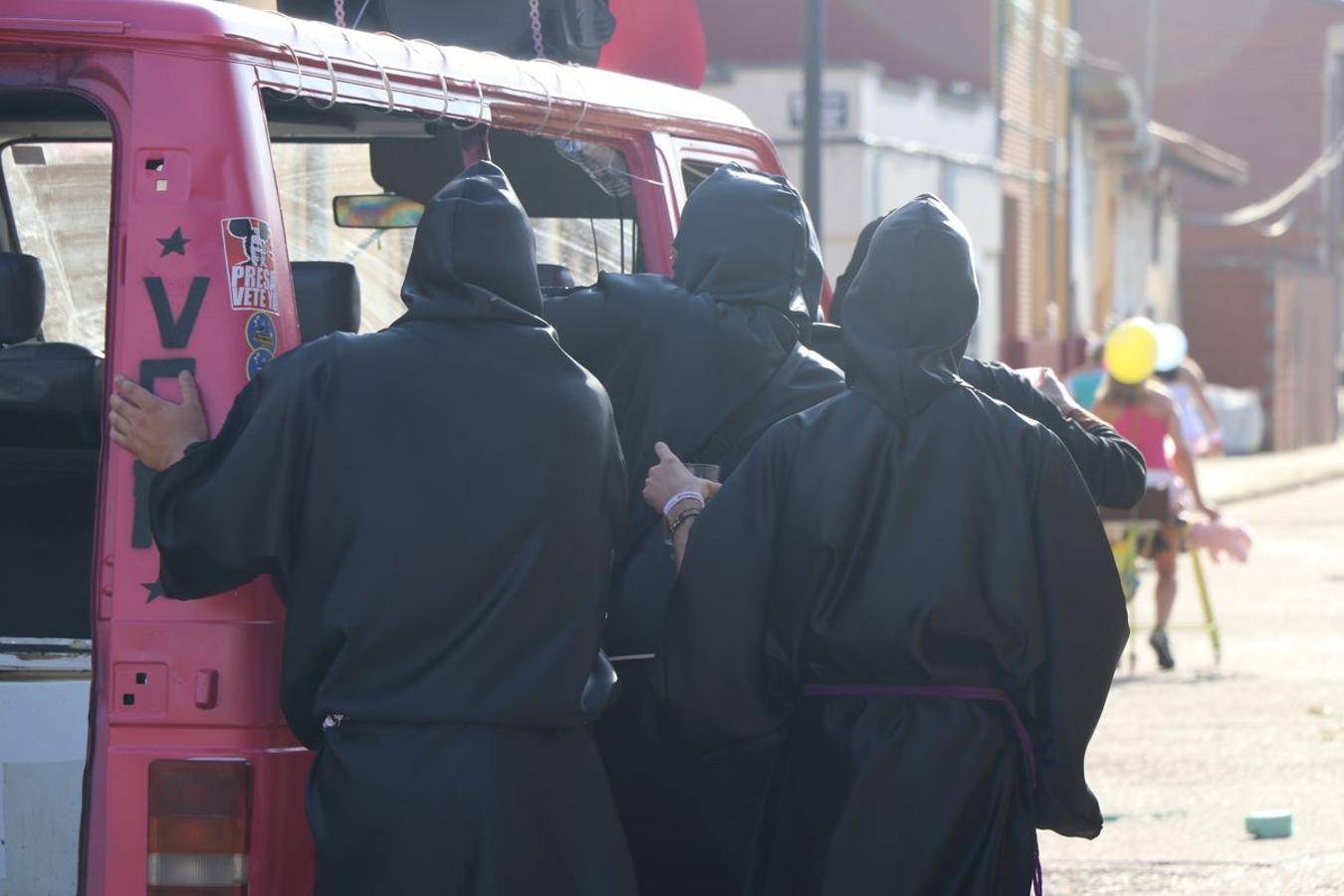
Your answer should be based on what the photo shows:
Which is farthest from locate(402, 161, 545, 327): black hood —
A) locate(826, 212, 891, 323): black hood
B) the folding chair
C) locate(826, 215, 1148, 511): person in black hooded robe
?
the folding chair

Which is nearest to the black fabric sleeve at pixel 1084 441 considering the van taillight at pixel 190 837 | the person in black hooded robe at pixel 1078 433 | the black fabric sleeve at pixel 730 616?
the person in black hooded robe at pixel 1078 433

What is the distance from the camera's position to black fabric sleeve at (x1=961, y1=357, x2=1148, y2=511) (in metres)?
4.57

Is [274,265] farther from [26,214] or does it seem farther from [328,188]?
[26,214]

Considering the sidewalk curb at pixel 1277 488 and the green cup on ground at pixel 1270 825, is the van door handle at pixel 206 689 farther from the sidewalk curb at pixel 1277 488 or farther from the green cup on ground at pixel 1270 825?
the sidewalk curb at pixel 1277 488

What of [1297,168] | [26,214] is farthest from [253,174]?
[1297,168]

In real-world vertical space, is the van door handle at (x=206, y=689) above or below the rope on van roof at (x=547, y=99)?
below

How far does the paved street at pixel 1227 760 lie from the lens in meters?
7.38

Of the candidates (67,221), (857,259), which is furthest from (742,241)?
(67,221)

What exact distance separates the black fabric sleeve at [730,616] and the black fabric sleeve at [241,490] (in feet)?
2.39

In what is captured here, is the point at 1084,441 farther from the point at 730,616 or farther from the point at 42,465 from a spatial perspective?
the point at 42,465

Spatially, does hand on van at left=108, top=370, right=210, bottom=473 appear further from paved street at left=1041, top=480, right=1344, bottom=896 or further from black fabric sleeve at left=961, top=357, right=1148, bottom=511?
paved street at left=1041, top=480, right=1344, bottom=896

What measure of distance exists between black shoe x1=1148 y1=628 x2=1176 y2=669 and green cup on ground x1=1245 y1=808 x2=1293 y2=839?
4.10 m

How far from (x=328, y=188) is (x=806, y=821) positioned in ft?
7.72

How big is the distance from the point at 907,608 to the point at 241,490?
112cm
